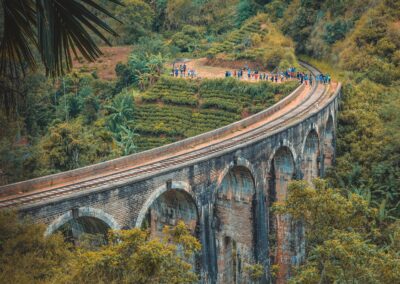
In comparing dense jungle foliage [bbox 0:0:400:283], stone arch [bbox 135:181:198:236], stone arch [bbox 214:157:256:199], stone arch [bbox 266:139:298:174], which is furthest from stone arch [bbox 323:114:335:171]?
stone arch [bbox 135:181:198:236]

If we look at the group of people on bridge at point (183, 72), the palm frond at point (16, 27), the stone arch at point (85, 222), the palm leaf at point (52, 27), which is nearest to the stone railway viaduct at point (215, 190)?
the stone arch at point (85, 222)

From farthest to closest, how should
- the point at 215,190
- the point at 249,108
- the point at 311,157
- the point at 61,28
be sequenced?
1. the point at 249,108
2. the point at 311,157
3. the point at 215,190
4. the point at 61,28

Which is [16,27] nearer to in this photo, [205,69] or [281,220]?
[281,220]

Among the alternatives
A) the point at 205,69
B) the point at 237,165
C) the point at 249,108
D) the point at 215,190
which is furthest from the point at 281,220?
the point at 205,69

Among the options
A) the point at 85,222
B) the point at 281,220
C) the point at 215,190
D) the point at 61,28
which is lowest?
the point at 281,220

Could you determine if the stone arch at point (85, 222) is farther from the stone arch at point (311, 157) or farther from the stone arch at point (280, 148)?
the stone arch at point (311, 157)

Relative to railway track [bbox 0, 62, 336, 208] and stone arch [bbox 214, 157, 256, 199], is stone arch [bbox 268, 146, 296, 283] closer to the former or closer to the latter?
railway track [bbox 0, 62, 336, 208]

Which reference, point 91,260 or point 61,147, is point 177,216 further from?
point 61,147
